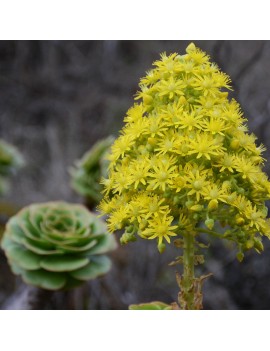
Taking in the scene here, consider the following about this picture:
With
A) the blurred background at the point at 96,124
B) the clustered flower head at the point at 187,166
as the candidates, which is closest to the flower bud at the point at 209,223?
the clustered flower head at the point at 187,166

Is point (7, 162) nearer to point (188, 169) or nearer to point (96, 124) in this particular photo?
point (96, 124)

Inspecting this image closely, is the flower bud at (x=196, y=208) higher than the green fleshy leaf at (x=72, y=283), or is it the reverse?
the flower bud at (x=196, y=208)

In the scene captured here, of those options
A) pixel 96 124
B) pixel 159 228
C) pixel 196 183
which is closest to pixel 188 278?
pixel 159 228

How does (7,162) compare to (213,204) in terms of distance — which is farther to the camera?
(7,162)

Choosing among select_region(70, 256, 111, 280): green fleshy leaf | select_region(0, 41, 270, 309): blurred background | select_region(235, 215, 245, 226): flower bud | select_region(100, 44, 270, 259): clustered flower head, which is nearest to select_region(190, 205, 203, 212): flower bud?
select_region(100, 44, 270, 259): clustered flower head

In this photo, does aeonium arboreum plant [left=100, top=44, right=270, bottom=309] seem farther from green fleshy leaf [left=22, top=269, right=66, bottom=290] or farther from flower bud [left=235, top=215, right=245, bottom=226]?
green fleshy leaf [left=22, top=269, right=66, bottom=290]

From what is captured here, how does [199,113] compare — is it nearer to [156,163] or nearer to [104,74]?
[156,163]

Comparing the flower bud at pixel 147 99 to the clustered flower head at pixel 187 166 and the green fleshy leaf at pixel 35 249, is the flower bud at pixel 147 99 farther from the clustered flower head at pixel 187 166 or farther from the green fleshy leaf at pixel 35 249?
the green fleshy leaf at pixel 35 249
